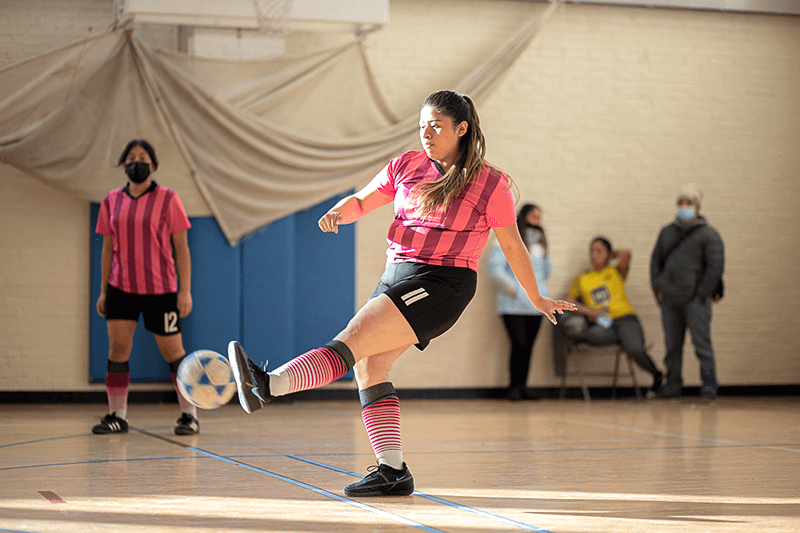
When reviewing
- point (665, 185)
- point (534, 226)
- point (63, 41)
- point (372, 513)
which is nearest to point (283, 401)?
point (534, 226)

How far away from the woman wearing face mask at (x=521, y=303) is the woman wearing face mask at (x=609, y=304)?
0.45 m

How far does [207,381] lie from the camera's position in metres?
3.01

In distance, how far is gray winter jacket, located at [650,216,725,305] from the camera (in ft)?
27.2

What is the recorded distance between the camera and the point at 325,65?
25.2 ft

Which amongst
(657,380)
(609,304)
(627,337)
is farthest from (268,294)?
(657,380)

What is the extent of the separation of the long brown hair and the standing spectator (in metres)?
5.60

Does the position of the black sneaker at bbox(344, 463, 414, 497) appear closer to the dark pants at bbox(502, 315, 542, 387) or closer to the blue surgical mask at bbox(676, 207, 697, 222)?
the dark pants at bbox(502, 315, 542, 387)

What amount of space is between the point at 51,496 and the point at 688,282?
21.0ft

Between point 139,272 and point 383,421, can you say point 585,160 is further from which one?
point 383,421

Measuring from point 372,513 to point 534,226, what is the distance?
573 cm

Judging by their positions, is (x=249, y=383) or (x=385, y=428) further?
(x=385, y=428)

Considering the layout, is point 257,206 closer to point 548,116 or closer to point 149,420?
point 149,420

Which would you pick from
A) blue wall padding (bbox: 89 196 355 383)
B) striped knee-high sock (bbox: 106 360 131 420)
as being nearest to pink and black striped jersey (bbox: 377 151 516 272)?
striped knee-high sock (bbox: 106 360 131 420)

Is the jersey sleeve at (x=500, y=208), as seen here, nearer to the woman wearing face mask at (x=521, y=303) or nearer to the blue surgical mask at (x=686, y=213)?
the woman wearing face mask at (x=521, y=303)
